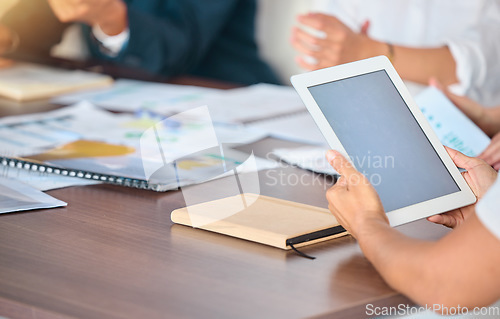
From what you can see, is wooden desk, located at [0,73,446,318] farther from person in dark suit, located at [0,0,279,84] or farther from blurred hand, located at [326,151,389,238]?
person in dark suit, located at [0,0,279,84]

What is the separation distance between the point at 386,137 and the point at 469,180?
0.13 m

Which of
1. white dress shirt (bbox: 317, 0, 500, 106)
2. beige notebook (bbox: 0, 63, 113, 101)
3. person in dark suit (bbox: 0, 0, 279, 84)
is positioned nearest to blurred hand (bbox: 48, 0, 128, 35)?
person in dark suit (bbox: 0, 0, 279, 84)

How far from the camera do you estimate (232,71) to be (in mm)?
2264

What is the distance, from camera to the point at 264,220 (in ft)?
2.47

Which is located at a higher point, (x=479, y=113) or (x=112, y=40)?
(x=112, y=40)

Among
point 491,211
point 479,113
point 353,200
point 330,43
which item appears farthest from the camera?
point 330,43

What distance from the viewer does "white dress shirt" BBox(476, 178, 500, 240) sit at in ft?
1.77

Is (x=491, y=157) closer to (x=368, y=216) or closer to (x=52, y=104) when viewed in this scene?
(x=368, y=216)

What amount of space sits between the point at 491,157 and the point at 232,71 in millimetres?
1375

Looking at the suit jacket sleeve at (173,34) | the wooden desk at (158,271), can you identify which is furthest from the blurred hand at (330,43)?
the wooden desk at (158,271)

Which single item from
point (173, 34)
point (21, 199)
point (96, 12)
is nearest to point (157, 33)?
point (173, 34)

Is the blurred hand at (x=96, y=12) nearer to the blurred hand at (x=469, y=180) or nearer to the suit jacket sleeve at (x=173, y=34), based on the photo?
the suit jacket sleeve at (x=173, y=34)

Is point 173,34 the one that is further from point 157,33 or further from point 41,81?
point 41,81

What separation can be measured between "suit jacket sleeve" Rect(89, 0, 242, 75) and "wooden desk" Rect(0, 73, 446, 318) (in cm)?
110
